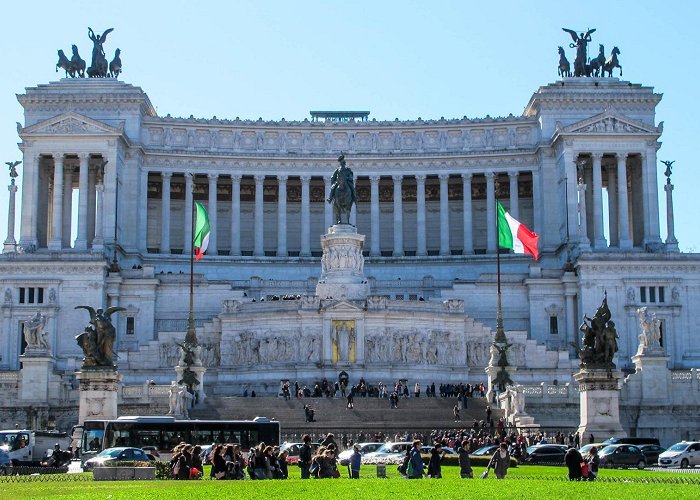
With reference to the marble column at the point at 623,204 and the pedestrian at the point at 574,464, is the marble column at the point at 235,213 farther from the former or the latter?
the pedestrian at the point at 574,464

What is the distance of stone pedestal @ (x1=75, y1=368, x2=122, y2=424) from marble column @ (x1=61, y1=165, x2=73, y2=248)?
52243mm

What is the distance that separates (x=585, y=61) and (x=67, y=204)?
48602mm

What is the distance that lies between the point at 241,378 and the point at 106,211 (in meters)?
28.6

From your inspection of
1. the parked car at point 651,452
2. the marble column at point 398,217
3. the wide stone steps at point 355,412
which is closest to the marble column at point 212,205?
the marble column at point 398,217

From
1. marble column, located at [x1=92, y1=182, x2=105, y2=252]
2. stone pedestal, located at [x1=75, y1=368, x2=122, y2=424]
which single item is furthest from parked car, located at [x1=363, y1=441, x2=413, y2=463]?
marble column, located at [x1=92, y1=182, x2=105, y2=252]

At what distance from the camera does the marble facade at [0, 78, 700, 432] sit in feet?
286

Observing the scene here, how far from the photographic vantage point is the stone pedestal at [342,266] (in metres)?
90.6

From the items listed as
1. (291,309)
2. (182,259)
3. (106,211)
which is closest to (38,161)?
(106,211)

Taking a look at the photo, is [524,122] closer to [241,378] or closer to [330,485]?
[241,378]

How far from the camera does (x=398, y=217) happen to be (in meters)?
117

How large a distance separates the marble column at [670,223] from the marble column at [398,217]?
23.8 metres

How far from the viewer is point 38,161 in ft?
359

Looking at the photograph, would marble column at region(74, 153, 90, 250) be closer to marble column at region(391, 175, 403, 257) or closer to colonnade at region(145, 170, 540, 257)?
colonnade at region(145, 170, 540, 257)

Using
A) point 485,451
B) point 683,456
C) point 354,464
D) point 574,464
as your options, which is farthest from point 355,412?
point 574,464
